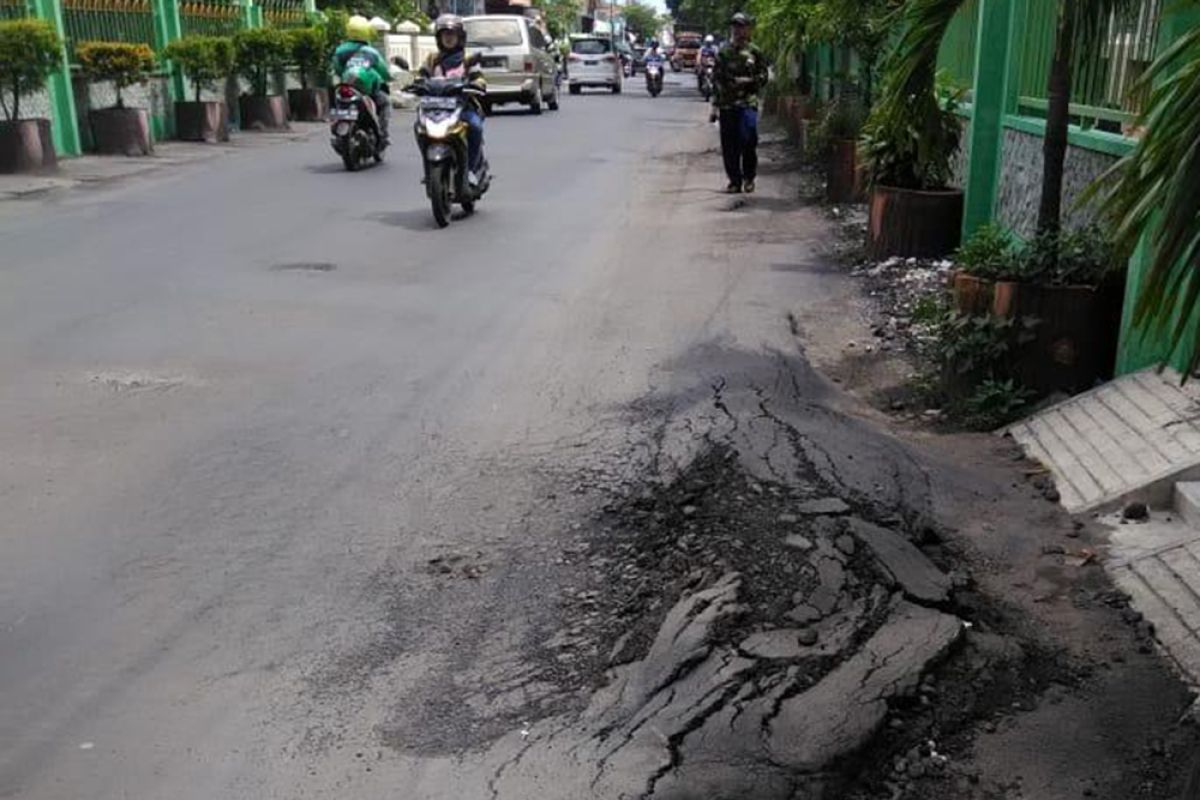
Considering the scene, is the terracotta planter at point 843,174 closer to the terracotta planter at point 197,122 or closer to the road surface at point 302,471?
the road surface at point 302,471

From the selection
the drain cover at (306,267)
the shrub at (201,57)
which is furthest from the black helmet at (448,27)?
the shrub at (201,57)

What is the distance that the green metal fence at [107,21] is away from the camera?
56.2 ft

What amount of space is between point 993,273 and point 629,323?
238cm

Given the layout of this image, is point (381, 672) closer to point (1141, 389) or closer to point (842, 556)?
point (842, 556)

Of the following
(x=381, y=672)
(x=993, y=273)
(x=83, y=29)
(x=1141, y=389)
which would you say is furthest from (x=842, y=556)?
(x=83, y=29)

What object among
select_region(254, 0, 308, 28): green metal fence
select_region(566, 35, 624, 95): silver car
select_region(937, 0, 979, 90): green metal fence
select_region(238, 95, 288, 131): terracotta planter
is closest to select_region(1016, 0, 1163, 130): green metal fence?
select_region(937, 0, 979, 90): green metal fence

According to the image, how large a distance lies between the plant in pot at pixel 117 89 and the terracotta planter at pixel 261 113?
455 centimetres

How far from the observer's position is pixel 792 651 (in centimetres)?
344

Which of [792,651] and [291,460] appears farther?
[291,460]

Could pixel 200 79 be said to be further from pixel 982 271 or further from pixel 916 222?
pixel 982 271

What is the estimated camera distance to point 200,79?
771 inches

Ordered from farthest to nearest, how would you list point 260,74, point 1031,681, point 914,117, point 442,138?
point 260,74 < point 442,138 < point 914,117 < point 1031,681

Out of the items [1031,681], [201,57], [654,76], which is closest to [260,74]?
[201,57]

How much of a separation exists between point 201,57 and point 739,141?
1010 cm
